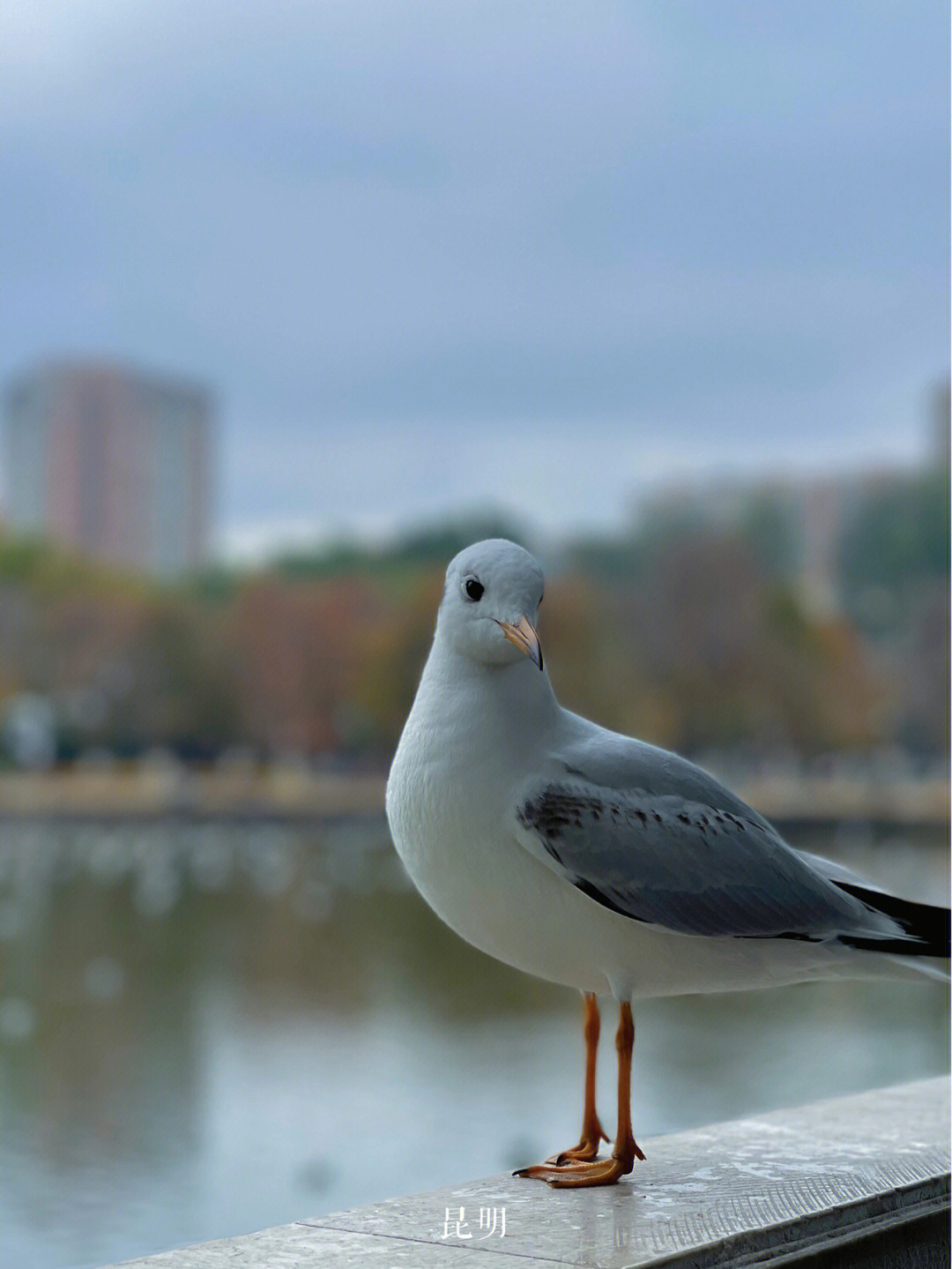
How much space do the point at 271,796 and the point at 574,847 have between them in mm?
33734

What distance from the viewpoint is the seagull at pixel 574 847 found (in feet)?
6.19

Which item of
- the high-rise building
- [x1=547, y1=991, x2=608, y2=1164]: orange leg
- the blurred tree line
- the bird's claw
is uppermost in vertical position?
the high-rise building

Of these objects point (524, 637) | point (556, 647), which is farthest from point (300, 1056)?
point (556, 647)

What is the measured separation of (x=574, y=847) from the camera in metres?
1.87

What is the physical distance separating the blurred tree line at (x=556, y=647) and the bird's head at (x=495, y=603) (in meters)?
31.8

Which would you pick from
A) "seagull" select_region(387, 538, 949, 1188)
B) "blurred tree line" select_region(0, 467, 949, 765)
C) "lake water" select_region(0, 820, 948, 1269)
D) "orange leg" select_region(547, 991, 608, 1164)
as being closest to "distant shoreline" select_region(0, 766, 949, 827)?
"blurred tree line" select_region(0, 467, 949, 765)

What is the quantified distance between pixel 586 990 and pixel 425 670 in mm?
407

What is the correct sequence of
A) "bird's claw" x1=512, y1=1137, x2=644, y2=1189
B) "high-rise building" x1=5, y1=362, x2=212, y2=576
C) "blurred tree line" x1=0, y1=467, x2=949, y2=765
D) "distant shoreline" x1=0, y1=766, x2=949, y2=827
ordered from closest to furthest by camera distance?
"bird's claw" x1=512, y1=1137, x2=644, y2=1189
"distant shoreline" x1=0, y1=766, x2=949, y2=827
"blurred tree line" x1=0, y1=467, x2=949, y2=765
"high-rise building" x1=5, y1=362, x2=212, y2=576

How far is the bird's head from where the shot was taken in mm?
1859

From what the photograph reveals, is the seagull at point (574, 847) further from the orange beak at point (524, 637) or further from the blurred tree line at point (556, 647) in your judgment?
the blurred tree line at point (556, 647)

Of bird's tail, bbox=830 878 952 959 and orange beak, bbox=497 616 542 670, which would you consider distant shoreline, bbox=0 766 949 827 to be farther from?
orange beak, bbox=497 616 542 670

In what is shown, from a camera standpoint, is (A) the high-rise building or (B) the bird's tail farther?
(A) the high-rise building

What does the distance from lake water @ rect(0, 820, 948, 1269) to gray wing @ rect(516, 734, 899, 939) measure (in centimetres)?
859

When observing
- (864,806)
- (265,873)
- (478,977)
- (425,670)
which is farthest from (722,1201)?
(864,806)
